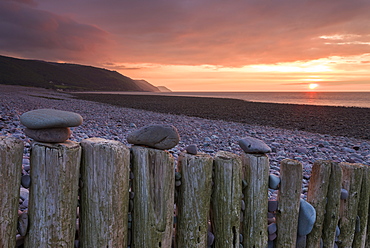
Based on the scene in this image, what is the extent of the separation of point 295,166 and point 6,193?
260 centimetres

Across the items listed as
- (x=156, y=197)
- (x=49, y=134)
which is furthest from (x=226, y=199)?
(x=49, y=134)

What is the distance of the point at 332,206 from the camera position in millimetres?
2865

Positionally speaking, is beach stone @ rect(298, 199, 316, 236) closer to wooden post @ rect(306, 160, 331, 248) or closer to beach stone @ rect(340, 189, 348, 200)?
wooden post @ rect(306, 160, 331, 248)

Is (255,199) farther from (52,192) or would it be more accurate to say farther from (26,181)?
(26,181)

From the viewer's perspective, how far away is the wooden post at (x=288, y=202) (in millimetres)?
2623

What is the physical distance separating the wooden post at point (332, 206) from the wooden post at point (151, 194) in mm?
1829

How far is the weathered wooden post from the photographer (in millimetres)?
2461

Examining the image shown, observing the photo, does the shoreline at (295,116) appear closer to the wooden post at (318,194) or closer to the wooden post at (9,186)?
the wooden post at (318,194)

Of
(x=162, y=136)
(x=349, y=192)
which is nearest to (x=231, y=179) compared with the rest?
(x=162, y=136)

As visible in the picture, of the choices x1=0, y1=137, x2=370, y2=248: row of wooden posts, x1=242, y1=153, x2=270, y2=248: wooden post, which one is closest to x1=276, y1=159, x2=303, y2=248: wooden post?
x1=0, y1=137, x2=370, y2=248: row of wooden posts

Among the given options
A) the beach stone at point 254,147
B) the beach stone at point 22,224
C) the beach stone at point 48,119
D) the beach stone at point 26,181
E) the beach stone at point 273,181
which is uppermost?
the beach stone at point 48,119

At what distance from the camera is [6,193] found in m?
1.91

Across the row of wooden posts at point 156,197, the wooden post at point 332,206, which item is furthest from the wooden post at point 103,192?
the wooden post at point 332,206

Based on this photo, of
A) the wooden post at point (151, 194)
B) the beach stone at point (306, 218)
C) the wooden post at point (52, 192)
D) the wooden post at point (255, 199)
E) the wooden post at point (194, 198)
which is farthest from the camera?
the beach stone at point (306, 218)
